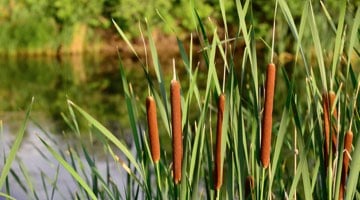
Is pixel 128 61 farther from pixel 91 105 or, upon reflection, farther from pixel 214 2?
pixel 91 105

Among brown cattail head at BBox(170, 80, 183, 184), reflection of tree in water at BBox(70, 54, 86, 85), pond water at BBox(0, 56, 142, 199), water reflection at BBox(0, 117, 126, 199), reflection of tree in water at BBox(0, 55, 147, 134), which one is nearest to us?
brown cattail head at BBox(170, 80, 183, 184)

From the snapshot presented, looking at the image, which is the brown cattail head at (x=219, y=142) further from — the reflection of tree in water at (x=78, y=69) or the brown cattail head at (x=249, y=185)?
the reflection of tree in water at (x=78, y=69)

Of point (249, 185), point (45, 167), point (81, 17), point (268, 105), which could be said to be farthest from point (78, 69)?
point (268, 105)

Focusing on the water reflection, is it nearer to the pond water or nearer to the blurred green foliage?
the pond water

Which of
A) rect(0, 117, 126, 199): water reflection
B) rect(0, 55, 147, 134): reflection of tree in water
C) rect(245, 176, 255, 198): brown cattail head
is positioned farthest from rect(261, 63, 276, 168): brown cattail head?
rect(0, 55, 147, 134): reflection of tree in water

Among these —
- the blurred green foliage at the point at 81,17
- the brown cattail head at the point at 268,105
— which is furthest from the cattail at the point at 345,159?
the blurred green foliage at the point at 81,17

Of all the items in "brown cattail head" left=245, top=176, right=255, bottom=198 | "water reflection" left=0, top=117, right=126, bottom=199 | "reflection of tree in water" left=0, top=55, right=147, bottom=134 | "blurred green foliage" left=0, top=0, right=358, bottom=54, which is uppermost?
"brown cattail head" left=245, top=176, right=255, bottom=198

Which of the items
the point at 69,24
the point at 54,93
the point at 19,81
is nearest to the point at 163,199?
the point at 54,93

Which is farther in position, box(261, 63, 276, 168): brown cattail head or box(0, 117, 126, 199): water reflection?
box(0, 117, 126, 199): water reflection
